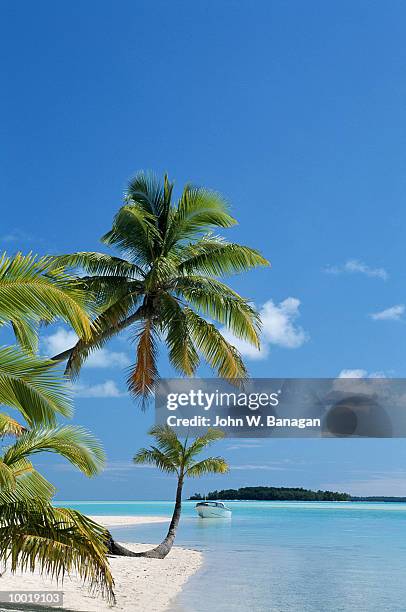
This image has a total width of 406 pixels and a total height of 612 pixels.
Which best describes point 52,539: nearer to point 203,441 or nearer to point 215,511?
point 203,441

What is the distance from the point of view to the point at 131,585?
15.0 metres

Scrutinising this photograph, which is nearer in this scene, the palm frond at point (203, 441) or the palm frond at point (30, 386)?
the palm frond at point (30, 386)

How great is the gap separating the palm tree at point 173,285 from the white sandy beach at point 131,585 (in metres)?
3.71

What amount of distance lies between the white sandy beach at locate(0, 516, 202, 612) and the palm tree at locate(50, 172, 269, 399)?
371cm

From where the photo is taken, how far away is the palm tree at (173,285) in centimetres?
1567

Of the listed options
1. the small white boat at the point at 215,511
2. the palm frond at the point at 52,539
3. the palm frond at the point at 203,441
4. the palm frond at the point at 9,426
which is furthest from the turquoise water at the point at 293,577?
the small white boat at the point at 215,511

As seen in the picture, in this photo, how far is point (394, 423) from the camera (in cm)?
2972

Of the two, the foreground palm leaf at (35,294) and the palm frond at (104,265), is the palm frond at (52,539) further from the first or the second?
the palm frond at (104,265)

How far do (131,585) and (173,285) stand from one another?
5811 millimetres

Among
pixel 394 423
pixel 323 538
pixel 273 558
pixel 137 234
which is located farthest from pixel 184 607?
pixel 323 538

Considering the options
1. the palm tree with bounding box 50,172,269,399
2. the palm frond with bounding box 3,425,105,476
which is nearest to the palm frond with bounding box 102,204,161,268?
the palm tree with bounding box 50,172,269,399

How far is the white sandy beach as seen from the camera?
12230 mm

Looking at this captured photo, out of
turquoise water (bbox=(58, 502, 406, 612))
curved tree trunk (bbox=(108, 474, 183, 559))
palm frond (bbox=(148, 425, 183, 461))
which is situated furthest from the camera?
Answer: palm frond (bbox=(148, 425, 183, 461))

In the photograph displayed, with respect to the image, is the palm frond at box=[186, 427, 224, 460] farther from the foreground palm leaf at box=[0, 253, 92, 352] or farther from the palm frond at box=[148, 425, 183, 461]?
the foreground palm leaf at box=[0, 253, 92, 352]
